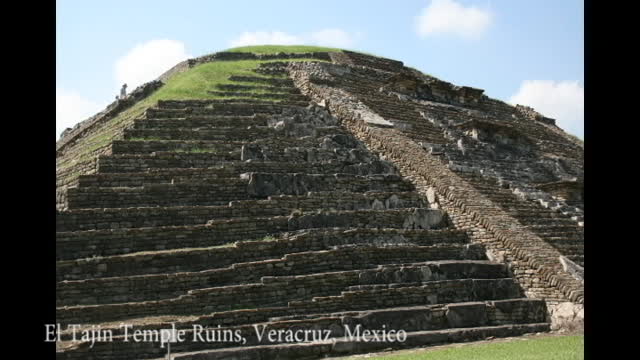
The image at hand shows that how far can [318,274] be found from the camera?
40.0 feet

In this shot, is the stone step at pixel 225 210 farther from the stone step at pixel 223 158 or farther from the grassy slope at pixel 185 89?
the grassy slope at pixel 185 89

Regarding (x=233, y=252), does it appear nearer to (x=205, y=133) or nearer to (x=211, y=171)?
(x=211, y=171)

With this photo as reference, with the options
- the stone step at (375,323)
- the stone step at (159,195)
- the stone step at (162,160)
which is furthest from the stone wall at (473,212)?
the stone step at (159,195)

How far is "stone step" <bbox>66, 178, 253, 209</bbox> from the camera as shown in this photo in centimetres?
1300

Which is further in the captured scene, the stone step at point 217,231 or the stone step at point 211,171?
the stone step at point 211,171

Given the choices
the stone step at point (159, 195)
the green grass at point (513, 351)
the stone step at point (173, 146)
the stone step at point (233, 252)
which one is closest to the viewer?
the green grass at point (513, 351)

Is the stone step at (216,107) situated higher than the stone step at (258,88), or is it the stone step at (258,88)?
the stone step at (258,88)

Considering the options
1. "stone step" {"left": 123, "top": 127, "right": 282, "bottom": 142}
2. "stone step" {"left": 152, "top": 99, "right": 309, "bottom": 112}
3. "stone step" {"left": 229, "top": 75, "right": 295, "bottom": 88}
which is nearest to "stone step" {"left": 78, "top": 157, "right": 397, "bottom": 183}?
"stone step" {"left": 123, "top": 127, "right": 282, "bottom": 142}

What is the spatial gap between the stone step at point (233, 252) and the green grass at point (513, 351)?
3.15m

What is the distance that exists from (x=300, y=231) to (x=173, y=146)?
14.2 feet

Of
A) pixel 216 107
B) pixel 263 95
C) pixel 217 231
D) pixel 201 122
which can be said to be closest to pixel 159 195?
pixel 217 231

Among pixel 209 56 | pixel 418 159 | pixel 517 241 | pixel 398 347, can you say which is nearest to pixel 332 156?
pixel 418 159

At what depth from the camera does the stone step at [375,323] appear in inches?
388
